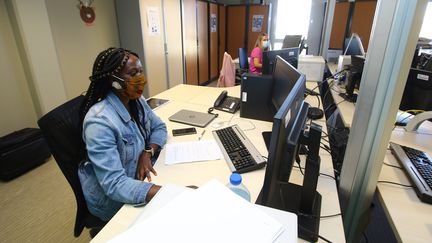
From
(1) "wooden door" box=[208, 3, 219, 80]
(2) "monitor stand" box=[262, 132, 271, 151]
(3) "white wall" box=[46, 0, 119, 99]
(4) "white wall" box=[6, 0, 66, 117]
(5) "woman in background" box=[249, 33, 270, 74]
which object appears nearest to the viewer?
(2) "monitor stand" box=[262, 132, 271, 151]

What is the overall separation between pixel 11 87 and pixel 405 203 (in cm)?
342

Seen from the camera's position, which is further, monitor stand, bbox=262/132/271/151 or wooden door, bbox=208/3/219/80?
wooden door, bbox=208/3/219/80

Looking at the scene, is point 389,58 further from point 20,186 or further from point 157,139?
point 20,186

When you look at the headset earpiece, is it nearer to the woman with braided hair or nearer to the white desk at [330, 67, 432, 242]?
the woman with braided hair

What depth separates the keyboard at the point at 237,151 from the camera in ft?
3.88

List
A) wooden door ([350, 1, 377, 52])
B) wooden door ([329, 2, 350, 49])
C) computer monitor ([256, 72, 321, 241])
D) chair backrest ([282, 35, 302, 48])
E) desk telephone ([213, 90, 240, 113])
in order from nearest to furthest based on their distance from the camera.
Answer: computer monitor ([256, 72, 321, 241]) → desk telephone ([213, 90, 240, 113]) → chair backrest ([282, 35, 302, 48]) → wooden door ([350, 1, 377, 52]) → wooden door ([329, 2, 350, 49])

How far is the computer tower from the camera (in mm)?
1755

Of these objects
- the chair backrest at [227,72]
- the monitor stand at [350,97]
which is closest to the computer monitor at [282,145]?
the monitor stand at [350,97]

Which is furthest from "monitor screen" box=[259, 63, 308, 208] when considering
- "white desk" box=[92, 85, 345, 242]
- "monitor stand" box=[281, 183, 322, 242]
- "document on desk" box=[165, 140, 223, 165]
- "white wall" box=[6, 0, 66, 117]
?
"white wall" box=[6, 0, 66, 117]

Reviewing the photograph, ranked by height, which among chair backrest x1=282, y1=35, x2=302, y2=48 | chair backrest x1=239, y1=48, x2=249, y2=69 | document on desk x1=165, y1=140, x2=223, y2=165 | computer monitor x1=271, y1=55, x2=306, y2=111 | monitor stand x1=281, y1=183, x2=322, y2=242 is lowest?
monitor stand x1=281, y1=183, x2=322, y2=242

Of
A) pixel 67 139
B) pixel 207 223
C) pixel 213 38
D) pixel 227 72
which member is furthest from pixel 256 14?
Answer: pixel 207 223

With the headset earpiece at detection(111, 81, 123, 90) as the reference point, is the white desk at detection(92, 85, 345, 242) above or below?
below

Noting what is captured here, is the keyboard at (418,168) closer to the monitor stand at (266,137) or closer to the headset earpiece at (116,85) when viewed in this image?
the monitor stand at (266,137)

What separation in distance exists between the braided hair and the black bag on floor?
1755 millimetres
